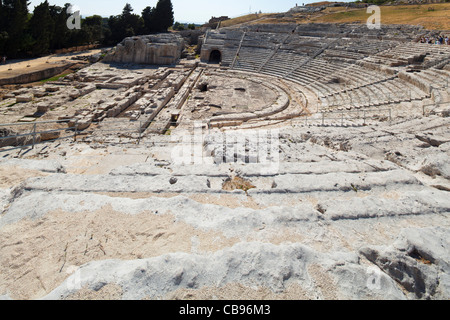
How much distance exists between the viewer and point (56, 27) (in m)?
30.9

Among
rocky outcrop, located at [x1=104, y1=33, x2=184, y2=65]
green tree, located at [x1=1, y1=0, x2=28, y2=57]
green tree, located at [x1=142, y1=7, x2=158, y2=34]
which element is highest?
green tree, located at [x1=142, y1=7, x2=158, y2=34]

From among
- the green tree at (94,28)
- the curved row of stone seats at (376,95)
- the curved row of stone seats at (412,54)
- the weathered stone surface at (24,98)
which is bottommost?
the curved row of stone seats at (376,95)

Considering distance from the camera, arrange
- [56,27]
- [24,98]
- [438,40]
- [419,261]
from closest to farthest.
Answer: [419,261] → [24,98] → [438,40] → [56,27]

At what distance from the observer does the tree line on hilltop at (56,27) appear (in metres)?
24.8

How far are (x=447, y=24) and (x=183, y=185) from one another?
33131 millimetres

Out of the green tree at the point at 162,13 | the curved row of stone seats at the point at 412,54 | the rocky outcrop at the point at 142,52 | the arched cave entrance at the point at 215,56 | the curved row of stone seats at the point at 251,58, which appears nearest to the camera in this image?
the curved row of stone seats at the point at 412,54

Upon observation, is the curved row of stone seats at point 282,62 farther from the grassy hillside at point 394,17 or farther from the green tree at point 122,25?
the green tree at point 122,25

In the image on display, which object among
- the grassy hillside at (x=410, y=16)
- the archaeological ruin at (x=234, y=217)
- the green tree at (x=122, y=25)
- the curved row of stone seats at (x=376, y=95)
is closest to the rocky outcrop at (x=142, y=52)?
the green tree at (x=122, y=25)

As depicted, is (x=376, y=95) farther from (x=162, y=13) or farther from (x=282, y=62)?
(x=162, y=13)

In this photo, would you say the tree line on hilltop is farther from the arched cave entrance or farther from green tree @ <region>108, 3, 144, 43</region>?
the arched cave entrance

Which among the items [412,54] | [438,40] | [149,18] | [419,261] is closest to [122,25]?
[149,18]

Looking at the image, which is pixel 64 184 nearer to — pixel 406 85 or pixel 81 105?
pixel 81 105

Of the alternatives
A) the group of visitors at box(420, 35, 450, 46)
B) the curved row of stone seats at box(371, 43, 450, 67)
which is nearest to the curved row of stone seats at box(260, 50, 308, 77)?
the curved row of stone seats at box(371, 43, 450, 67)

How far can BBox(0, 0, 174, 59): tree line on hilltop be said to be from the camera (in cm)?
2480
